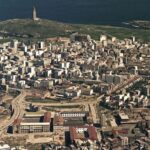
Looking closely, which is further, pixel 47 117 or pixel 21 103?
pixel 21 103

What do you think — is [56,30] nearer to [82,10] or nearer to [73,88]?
[82,10]

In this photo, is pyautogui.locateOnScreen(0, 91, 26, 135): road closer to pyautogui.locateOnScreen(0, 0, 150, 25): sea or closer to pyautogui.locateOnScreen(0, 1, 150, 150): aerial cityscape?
pyautogui.locateOnScreen(0, 1, 150, 150): aerial cityscape

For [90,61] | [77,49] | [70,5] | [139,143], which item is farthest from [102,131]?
[70,5]

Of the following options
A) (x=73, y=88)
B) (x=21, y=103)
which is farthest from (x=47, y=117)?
(x=73, y=88)

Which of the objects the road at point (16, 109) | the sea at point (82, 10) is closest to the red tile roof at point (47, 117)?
the road at point (16, 109)

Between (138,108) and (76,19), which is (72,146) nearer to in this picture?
(138,108)

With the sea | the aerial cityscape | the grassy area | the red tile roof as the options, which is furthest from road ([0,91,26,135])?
the sea

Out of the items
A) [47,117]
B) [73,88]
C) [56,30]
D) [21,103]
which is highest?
[56,30]
